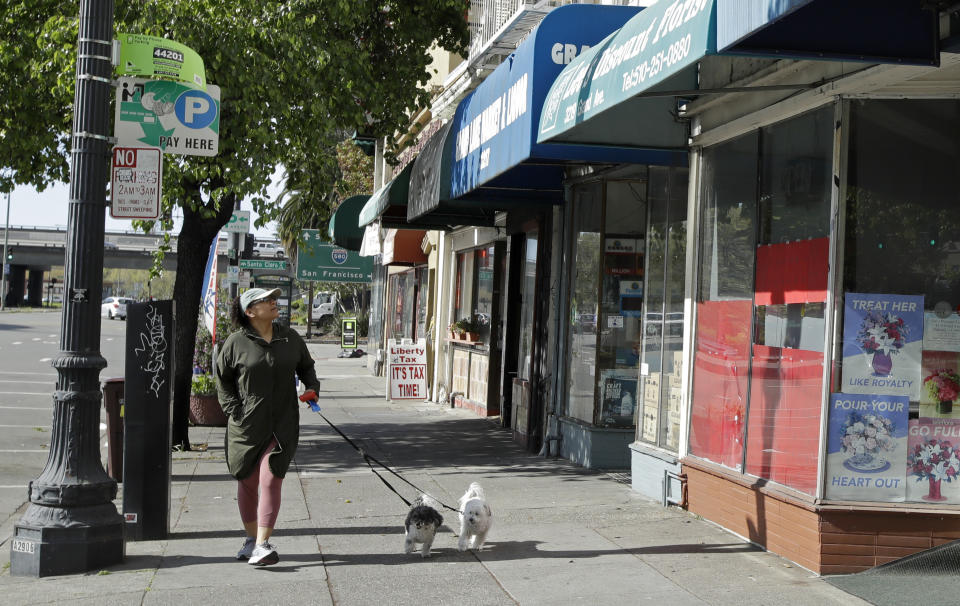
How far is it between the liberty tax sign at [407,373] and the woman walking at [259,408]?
31.4 ft

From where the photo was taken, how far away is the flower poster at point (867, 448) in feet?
20.7

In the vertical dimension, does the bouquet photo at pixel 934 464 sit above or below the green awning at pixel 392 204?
below

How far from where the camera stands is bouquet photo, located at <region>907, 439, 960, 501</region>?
622 cm

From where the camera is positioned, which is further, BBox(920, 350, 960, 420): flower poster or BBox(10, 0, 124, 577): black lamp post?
BBox(10, 0, 124, 577): black lamp post

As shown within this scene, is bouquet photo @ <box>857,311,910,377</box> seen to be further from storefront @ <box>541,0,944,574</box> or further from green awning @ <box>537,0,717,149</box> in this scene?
green awning @ <box>537,0,717,149</box>

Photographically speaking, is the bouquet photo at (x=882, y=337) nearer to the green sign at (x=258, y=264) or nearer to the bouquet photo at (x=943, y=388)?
the bouquet photo at (x=943, y=388)

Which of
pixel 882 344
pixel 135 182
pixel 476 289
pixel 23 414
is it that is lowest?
pixel 23 414

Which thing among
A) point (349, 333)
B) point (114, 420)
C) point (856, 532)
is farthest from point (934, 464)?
point (349, 333)

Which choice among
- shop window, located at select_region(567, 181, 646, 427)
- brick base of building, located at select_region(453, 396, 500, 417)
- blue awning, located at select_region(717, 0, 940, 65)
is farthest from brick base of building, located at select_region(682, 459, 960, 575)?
brick base of building, located at select_region(453, 396, 500, 417)

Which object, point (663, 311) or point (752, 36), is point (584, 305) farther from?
point (752, 36)

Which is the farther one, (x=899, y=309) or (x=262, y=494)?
(x=262, y=494)

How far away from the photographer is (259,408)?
6.54 meters

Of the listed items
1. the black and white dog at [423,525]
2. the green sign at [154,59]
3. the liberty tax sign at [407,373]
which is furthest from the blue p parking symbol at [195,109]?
the liberty tax sign at [407,373]

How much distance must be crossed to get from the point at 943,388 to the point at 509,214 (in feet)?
28.0
